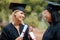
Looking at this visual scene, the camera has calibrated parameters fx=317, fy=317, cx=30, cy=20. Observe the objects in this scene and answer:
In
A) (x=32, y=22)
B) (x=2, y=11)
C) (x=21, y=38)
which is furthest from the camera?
(x=32, y=22)

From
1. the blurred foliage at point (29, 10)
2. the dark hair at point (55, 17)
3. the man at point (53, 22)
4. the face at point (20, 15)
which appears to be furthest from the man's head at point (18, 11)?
the blurred foliage at point (29, 10)

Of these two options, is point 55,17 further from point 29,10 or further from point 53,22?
point 29,10

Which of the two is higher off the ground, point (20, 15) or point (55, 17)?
point (55, 17)

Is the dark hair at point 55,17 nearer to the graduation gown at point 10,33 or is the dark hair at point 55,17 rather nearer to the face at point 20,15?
the face at point 20,15

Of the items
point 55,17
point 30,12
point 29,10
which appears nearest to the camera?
point 55,17

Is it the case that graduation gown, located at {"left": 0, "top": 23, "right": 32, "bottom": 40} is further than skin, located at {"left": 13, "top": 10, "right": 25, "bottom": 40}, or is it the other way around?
graduation gown, located at {"left": 0, "top": 23, "right": 32, "bottom": 40}

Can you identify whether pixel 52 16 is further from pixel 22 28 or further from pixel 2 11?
pixel 2 11

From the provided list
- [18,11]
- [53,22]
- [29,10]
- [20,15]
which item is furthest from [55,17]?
[29,10]

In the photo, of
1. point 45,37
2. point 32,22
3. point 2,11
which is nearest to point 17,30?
point 45,37

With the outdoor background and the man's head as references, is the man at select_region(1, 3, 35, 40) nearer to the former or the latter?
the man's head

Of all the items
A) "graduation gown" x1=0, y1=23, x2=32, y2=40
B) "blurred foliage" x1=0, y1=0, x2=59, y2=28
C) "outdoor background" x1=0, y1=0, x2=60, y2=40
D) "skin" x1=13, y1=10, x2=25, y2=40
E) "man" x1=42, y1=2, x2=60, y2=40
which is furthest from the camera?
"outdoor background" x1=0, y1=0, x2=60, y2=40

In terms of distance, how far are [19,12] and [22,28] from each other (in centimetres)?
Result: 32

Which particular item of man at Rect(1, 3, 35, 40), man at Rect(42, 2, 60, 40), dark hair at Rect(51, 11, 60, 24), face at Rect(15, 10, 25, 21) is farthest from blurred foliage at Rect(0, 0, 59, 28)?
dark hair at Rect(51, 11, 60, 24)

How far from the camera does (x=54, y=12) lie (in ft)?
16.3
